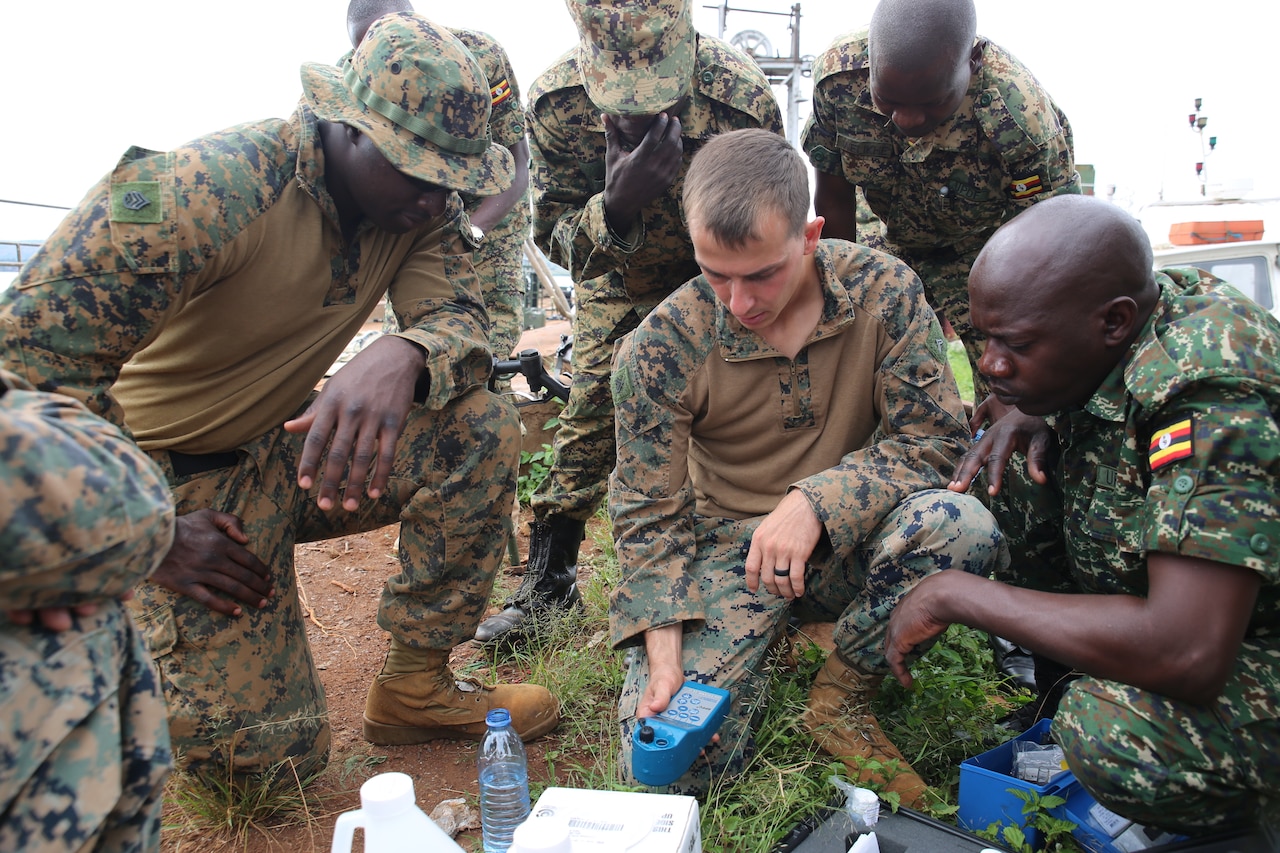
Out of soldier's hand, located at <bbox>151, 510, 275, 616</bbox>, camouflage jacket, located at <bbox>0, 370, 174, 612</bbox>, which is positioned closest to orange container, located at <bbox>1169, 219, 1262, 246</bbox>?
soldier's hand, located at <bbox>151, 510, 275, 616</bbox>

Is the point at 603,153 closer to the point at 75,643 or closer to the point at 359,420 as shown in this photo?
the point at 359,420

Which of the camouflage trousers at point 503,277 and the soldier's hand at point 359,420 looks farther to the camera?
the camouflage trousers at point 503,277

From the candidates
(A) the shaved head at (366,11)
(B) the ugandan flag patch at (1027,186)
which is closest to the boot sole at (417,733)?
(B) the ugandan flag patch at (1027,186)

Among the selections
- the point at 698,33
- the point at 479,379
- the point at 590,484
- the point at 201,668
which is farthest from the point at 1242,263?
the point at 201,668

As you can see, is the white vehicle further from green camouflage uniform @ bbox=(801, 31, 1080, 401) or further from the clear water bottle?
the clear water bottle

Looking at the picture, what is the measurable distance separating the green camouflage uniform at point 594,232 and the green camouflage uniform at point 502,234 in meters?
0.90

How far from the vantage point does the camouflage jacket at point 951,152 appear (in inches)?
134

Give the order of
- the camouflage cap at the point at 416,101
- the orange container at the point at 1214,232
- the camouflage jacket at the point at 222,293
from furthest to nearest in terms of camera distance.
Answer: the orange container at the point at 1214,232 → the camouflage cap at the point at 416,101 → the camouflage jacket at the point at 222,293

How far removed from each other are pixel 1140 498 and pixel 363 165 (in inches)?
81.5

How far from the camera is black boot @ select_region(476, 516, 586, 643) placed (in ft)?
11.6

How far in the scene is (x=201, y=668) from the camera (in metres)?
2.40

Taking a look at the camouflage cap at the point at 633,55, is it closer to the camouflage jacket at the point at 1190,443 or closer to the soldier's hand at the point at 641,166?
the soldier's hand at the point at 641,166

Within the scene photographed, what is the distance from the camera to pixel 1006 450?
2.44 metres

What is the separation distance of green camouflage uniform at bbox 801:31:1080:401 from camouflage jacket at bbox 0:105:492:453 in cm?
171
